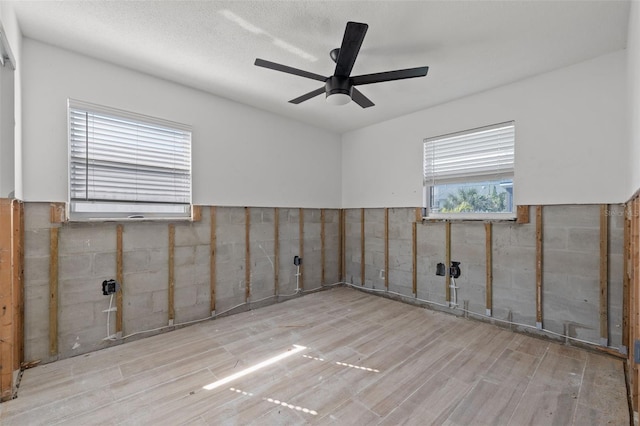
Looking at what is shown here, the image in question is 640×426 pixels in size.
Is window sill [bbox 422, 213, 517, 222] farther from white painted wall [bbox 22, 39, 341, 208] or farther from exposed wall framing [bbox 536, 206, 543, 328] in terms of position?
white painted wall [bbox 22, 39, 341, 208]

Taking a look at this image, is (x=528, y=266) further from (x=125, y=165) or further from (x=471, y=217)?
(x=125, y=165)

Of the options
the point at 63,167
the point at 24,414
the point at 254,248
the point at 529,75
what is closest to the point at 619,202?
the point at 529,75

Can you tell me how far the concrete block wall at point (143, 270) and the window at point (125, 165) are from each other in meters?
0.19

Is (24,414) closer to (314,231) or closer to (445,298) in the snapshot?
(314,231)

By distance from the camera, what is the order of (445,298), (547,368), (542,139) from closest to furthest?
(547,368), (542,139), (445,298)

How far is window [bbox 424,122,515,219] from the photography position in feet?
11.1

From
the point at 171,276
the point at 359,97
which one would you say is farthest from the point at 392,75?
the point at 171,276

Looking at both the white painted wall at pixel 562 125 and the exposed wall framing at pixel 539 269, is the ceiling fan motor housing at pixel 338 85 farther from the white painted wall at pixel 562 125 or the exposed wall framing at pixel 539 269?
the exposed wall framing at pixel 539 269

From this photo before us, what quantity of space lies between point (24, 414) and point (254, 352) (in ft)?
5.25

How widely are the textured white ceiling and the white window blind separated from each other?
0.63 meters

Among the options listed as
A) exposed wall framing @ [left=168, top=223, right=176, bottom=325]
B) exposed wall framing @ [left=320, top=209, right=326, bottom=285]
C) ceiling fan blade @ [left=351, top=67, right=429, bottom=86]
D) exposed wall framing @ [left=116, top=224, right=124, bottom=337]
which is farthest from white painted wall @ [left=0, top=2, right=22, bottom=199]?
exposed wall framing @ [left=320, top=209, right=326, bottom=285]

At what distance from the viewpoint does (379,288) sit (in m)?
4.62

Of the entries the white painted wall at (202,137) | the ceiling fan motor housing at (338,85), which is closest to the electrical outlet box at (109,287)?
the white painted wall at (202,137)

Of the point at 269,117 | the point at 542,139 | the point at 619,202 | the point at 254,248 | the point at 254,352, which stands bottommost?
the point at 254,352
